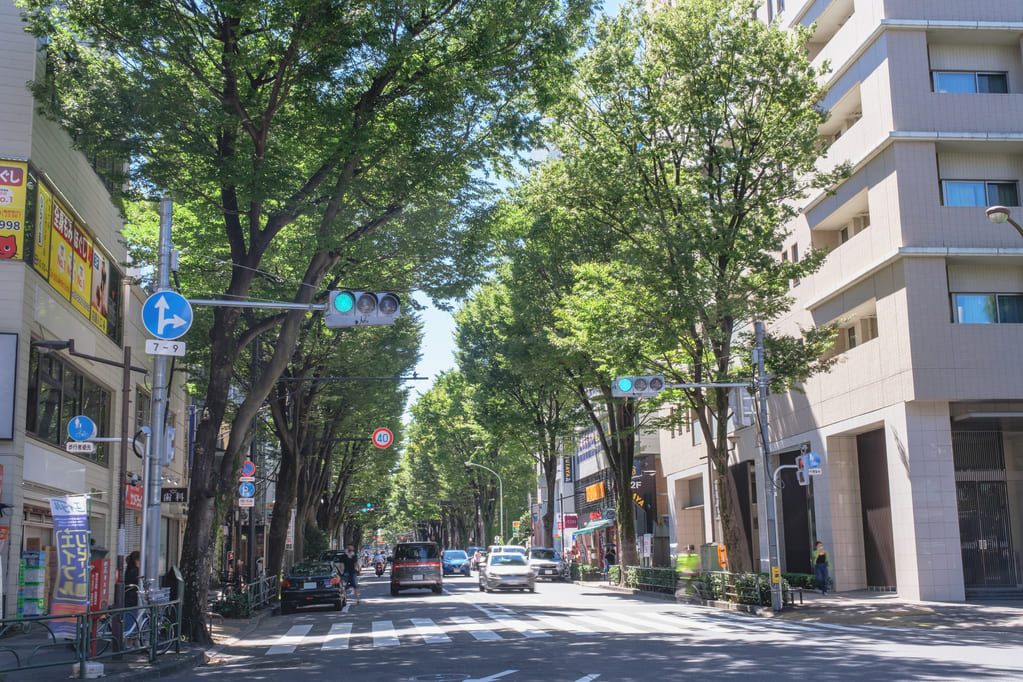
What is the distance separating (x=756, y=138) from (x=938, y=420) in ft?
29.5

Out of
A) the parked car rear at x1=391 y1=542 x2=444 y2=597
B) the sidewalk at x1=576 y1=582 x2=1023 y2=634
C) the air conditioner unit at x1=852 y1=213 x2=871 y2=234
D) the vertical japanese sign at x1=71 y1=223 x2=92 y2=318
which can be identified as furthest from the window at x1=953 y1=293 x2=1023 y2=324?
the vertical japanese sign at x1=71 y1=223 x2=92 y2=318

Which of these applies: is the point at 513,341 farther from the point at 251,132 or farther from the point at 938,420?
the point at 251,132

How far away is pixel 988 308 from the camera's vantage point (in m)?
26.3

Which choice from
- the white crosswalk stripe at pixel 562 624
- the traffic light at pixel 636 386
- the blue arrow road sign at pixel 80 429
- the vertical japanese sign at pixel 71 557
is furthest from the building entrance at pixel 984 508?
the blue arrow road sign at pixel 80 429

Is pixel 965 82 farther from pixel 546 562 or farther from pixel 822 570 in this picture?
pixel 546 562

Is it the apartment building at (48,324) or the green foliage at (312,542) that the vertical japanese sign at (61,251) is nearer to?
the apartment building at (48,324)

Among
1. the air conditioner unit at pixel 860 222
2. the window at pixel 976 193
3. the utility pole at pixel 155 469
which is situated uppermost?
the air conditioner unit at pixel 860 222

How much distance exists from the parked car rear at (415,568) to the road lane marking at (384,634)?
45.9ft

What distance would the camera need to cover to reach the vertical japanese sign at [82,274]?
24406mm

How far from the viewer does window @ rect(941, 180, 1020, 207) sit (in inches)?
1055

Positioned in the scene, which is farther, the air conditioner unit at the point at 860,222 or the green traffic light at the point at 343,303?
the air conditioner unit at the point at 860,222

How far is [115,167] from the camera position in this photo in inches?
1148

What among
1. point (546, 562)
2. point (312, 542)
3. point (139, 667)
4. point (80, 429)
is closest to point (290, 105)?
point (80, 429)

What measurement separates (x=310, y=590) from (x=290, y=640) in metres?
9.52
